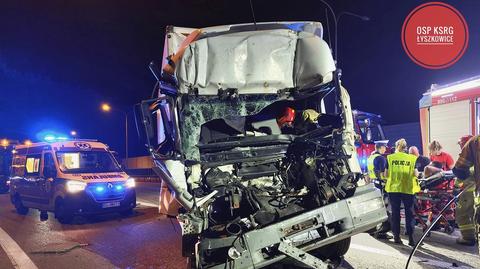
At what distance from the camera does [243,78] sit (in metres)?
4.85

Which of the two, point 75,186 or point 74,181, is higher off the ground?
point 74,181

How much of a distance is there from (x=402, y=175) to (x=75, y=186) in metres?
7.38

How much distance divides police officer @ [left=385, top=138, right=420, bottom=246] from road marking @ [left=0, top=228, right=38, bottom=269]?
19.1 feet

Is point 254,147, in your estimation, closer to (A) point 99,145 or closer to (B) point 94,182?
(B) point 94,182

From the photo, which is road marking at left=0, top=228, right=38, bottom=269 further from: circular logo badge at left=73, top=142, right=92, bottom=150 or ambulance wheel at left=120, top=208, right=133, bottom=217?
circular logo badge at left=73, top=142, right=92, bottom=150

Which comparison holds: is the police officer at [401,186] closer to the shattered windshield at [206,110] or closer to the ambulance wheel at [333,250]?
the ambulance wheel at [333,250]

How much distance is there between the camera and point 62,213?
946cm

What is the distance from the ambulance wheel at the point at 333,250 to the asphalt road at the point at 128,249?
21cm

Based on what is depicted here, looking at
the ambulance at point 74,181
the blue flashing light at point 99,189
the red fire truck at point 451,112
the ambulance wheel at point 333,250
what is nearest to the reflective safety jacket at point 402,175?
the ambulance wheel at point 333,250

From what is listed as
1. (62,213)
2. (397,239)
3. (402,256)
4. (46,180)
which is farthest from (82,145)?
(402,256)

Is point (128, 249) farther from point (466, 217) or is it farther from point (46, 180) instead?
point (466, 217)

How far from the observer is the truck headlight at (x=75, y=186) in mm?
9219

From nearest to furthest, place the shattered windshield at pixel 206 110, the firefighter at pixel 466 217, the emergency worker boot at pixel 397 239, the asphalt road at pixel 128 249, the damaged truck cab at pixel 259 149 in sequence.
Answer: the damaged truck cab at pixel 259 149, the shattered windshield at pixel 206 110, the asphalt road at pixel 128 249, the firefighter at pixel 466 217, the emergency worker boot at pixel 397 239

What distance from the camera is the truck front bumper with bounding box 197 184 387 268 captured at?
3.57 metres
